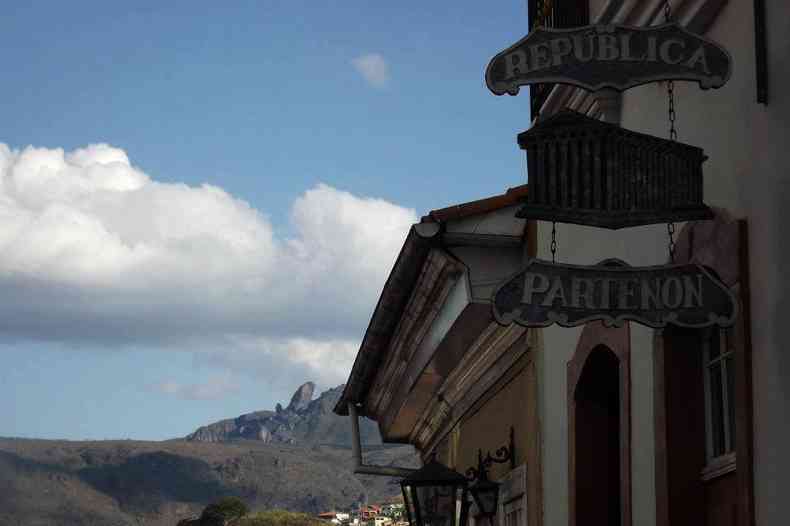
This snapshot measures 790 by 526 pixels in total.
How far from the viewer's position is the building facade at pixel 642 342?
598 cm

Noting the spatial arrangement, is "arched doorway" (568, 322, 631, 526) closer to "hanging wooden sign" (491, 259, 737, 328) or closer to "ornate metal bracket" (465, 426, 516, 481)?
"ornate metal bracket" (465, 426, 516, 481)

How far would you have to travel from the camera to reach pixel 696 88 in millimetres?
6949

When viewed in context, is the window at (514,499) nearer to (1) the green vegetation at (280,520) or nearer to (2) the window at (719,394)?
(2) the window at (719,394)

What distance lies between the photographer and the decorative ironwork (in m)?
5.95

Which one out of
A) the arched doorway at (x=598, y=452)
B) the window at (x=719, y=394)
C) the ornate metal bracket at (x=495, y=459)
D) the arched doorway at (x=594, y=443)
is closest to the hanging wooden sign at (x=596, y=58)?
the window at (x=719, y=394)

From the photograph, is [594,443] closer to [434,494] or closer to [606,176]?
[434,494]

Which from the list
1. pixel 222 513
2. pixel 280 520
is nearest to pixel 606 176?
pixel 280 520

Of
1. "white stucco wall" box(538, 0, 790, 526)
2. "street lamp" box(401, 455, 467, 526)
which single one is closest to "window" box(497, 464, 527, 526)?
"street lamp" box(401, 455, 467, 526)

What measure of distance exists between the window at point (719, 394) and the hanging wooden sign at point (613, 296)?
2.65ft

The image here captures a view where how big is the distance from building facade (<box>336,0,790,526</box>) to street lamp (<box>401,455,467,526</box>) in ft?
1.44

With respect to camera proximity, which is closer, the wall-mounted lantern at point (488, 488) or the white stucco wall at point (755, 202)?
the white stucco wall at point (755, 202)

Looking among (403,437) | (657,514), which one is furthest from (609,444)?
(403,437)

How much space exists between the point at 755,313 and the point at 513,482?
524cm

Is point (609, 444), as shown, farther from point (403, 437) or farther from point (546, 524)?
point (403, 437)
